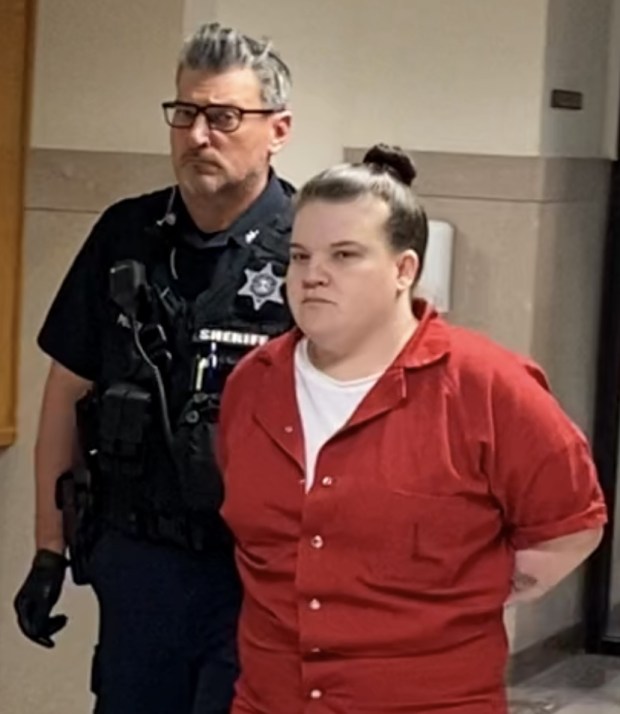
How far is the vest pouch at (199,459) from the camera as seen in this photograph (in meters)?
2.70

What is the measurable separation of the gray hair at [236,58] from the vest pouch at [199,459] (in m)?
0.49

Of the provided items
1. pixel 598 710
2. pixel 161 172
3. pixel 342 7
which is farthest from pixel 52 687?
pixel 342 7

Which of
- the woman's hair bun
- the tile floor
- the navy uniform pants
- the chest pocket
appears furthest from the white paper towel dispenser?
the chest pocket

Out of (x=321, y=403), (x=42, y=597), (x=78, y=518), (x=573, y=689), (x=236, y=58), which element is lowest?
(x=573, y=689)

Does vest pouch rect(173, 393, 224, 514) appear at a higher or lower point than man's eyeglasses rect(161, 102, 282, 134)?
lower

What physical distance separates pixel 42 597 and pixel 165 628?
0.99ft

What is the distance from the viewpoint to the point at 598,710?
4.51 m

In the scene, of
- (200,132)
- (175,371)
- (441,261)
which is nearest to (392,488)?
(175,371)

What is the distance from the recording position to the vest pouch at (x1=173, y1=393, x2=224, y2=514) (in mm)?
2697

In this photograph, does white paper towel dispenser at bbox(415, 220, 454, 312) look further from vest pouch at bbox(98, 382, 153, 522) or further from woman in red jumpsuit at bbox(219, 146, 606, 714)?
woman in red jumpsuit at bbox(219, 146, 606, 714)

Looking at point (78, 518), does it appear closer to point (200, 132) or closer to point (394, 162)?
point (200, 132)

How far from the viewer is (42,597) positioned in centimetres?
301

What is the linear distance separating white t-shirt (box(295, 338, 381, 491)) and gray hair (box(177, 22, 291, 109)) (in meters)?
0.58

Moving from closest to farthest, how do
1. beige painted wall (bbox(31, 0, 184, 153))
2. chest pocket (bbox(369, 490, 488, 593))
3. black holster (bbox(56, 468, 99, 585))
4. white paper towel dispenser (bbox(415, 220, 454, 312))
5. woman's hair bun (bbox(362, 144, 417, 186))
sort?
chest pocket (bbox(369, 490, 488, 593)), woman's hair bun (bbox(362, 144, 417, 186)), black holster (bbox(56, 468, 99, 585)), beige painted wall (bbox(31, 0, 184, 153)), white paper towel dispenser (bbox(415, 220, 454, 312))
